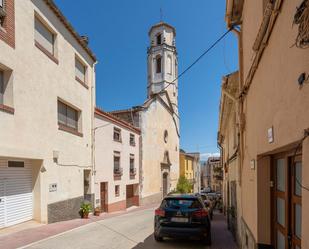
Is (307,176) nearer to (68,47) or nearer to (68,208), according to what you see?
(68,208)

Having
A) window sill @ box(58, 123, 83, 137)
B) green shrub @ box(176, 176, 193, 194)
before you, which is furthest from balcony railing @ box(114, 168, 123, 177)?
green shrub @ box(176, 176, 193, 194)

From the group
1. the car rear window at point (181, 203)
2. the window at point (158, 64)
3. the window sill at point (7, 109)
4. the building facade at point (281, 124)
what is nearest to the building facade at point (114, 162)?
the window sill at point (7, 109)

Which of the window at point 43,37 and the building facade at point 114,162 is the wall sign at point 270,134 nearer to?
the window at point 43,37

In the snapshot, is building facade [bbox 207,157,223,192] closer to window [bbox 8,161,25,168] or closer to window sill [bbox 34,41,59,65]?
window sill [bbox 34,41,59,65]

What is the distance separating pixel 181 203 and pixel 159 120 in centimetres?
2652

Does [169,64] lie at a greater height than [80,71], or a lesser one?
greater

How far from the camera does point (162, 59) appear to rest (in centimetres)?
4122

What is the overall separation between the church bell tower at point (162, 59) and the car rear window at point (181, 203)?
1286 inches

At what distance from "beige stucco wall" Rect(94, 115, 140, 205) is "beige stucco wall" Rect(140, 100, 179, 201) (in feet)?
12.7

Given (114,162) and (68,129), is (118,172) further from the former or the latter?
(68,129)

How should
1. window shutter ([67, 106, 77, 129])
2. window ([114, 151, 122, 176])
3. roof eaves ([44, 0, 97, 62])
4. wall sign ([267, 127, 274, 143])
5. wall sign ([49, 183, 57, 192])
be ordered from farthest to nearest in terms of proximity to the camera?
1. window ([114, 151, 122, 176])
2. window shutter ([67, 106, 77, 129])
3. roof eaves ([44, 0, 97, 62])
4. wall sign ([49, 183, 57, 192])
5. wall sign ([267, 127, 274, 143])

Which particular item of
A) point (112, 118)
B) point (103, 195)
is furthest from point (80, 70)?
point (103, 195)

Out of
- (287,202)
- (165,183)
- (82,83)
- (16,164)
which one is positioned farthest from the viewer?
(165,183)

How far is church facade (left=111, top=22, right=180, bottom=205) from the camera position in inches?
1187
